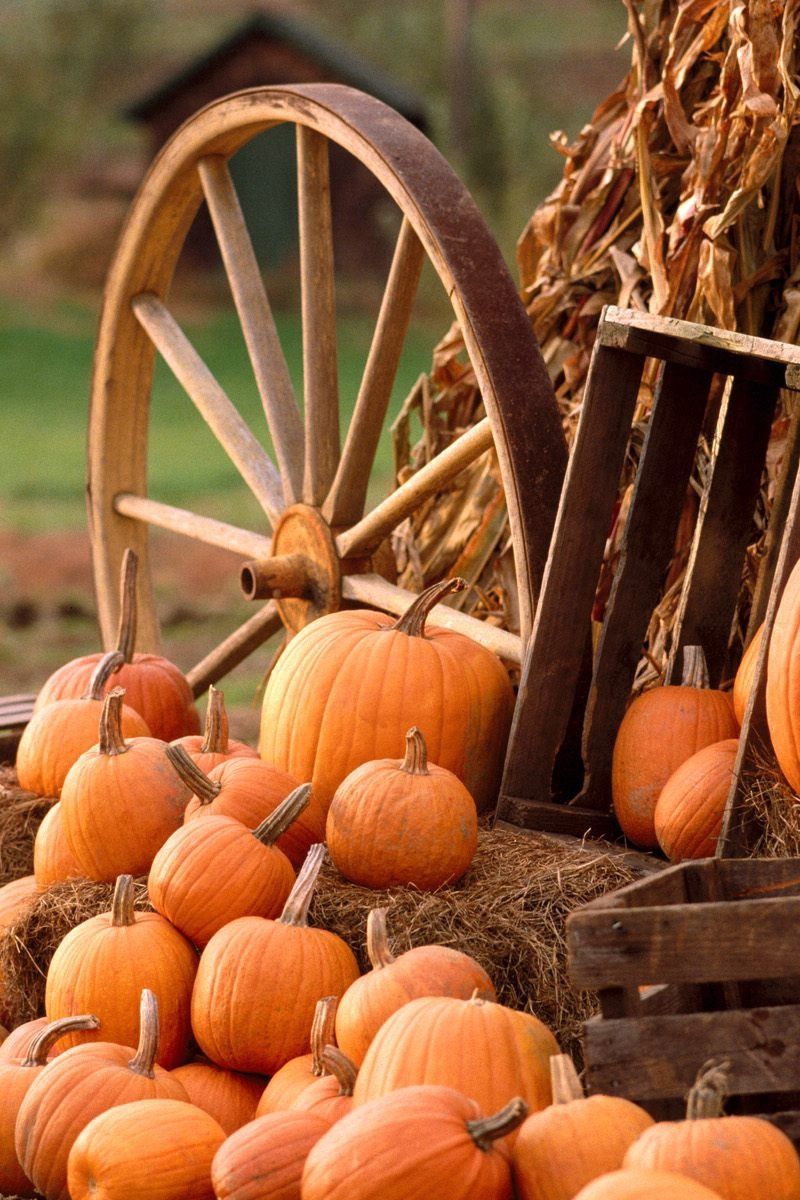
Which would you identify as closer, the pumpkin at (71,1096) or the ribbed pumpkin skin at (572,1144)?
the ribbed pumpkin skin at (572,1144)

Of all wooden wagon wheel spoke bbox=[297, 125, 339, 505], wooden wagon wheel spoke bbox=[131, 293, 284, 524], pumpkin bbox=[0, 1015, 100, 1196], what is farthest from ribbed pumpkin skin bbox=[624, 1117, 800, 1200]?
wooden wagon wheel spoke bbox=[131, 293, 284, 524]

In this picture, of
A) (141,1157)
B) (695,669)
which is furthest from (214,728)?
(141,1157)

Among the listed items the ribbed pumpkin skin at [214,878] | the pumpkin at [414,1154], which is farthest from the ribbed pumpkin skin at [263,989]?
the pumpkin at [414,1154]

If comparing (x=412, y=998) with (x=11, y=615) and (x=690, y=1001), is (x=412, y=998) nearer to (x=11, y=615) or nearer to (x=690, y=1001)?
(x=690, y=1001)

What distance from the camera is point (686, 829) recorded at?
7.92ft

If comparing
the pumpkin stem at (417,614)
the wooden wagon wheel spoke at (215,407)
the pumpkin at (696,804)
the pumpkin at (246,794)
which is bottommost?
the pumpkin at (246,794)

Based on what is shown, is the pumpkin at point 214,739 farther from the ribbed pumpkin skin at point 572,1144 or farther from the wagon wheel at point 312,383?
the ribbed pumpkin skin at point 572,1144

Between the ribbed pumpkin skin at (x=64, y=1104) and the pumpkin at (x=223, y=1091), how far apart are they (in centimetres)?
15

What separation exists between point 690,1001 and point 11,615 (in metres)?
6.84

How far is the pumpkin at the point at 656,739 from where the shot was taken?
260 centimetres

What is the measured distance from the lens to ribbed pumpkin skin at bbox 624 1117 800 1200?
5.32 ft

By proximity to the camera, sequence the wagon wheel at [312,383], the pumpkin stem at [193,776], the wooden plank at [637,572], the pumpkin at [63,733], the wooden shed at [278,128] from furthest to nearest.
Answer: the wooden shed at [278,128], the pumpkin at [63,733], the wagon wheel at [312,383], the wooden plank at [637,572], the pumpkin stem at [193,776]

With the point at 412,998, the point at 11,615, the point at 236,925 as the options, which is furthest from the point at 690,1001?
the point at 11,615

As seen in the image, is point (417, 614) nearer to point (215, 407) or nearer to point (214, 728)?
point (214, 728)
